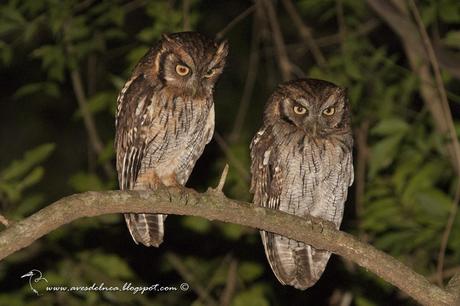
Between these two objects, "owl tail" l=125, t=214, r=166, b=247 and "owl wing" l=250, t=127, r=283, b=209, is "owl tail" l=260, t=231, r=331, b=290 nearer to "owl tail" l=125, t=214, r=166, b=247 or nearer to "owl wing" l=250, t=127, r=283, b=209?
"owl wing" l=250, t=127, r=283, b=209

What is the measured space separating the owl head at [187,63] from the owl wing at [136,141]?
0.10m

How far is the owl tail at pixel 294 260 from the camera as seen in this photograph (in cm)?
478

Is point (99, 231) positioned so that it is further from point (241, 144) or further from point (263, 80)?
point (263, 80)

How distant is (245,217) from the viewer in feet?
12.3

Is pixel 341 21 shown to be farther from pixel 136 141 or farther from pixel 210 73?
pixel 136 141

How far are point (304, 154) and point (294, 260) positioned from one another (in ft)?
2.04

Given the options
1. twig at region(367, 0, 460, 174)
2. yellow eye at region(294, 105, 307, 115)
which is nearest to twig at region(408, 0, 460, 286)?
twig at region(367, 0, 460, 174)

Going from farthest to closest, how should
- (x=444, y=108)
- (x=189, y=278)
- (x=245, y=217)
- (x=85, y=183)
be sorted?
(x=189, y=278)
(x=85, y=183)
(x=444, y=108)
(x=245, y=217)

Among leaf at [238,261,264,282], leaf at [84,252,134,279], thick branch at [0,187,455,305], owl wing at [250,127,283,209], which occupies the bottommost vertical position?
leaf at [84,252,134,279]

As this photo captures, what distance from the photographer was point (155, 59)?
14.9ft

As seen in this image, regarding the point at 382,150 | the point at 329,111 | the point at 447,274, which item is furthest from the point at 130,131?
the point at 447,274

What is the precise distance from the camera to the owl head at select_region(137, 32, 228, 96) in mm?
4383

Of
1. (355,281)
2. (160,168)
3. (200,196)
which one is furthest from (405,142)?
(200,196)

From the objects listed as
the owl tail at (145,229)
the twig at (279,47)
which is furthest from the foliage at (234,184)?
the owl tail at (145,229)
